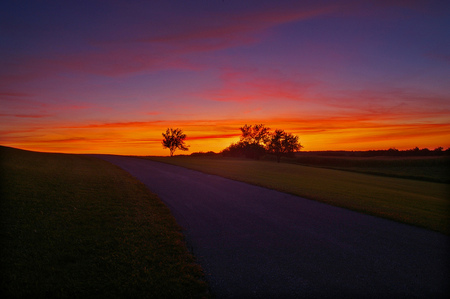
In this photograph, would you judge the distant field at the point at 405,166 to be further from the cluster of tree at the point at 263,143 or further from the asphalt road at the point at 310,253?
the asphalt road at the point at 310,253

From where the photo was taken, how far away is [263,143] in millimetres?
84125

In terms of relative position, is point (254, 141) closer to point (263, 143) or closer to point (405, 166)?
point (263, 143)

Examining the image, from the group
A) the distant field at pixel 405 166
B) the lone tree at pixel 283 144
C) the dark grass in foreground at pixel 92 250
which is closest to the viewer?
the dark grass in foreground at pixel 92 250

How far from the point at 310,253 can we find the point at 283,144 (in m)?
73.5

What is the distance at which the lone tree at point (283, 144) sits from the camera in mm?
77562

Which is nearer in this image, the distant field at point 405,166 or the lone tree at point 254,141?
the distant field at point 405,166

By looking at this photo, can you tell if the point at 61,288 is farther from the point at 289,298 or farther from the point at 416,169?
the point at 416,169

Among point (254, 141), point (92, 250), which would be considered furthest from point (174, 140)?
point (92, 250)

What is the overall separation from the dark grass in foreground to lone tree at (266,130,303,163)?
6939 centimetres

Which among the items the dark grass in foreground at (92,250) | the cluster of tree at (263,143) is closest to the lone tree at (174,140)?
the cluster of tree at (263,143)

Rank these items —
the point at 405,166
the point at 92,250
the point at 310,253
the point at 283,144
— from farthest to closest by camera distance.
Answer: the point at 283,144 → the point at 405,166 → the point at 92,250 → the point at 310,253

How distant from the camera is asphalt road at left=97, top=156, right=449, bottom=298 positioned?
5.07 meters

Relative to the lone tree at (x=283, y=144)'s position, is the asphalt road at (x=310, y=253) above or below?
below

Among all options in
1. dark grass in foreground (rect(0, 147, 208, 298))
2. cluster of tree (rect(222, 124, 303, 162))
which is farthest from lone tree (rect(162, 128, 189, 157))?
dark grass in foreground (rect(0, 147, 208, 298))
